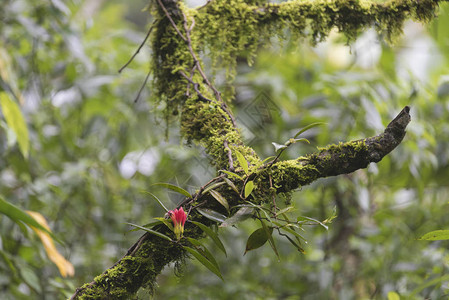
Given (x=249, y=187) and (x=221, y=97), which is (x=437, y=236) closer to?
(x=249, y=187)

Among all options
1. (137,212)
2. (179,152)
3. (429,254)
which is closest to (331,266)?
(429,254)

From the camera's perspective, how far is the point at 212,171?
116 centimetres

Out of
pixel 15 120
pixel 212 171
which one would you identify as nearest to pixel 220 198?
pixel 212 171

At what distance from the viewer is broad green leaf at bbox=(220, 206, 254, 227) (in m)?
0.52

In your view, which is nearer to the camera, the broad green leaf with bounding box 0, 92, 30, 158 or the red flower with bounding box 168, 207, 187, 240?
the red flower with bounding box 168, 207, 187, 240

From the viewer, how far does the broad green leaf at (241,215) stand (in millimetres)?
523

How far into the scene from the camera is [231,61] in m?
0.89

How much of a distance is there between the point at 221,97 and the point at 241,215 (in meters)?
0.32

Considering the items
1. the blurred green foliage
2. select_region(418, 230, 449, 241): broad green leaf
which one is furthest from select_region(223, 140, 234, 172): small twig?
the blurred green foliage

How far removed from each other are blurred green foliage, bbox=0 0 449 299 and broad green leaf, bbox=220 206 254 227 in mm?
604

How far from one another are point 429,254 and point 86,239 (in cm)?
128

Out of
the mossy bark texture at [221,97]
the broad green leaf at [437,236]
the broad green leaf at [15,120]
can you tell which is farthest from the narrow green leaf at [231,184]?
the broad green leaf at [15,120]

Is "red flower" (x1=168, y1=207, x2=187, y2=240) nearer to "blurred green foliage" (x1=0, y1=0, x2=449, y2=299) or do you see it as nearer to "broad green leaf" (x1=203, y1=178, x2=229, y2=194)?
"broad green leaf" (x1=203, y1=178, x2=229, y2=194)

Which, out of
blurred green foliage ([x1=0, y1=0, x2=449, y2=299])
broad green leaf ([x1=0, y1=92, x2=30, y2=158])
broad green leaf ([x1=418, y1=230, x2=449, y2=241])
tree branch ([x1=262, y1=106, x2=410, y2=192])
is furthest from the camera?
blurred green foliage ([x1=0, y1=0, x2=449, y2=299])
